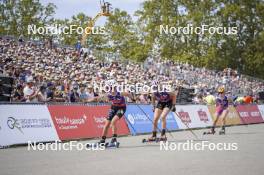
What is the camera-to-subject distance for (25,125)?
655 inches

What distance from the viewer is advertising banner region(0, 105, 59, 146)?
51.8 feet

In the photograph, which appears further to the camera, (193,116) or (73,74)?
(193,116)

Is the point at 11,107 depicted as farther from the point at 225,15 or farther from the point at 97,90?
the point at 225,15

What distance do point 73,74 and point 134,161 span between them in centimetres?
1721

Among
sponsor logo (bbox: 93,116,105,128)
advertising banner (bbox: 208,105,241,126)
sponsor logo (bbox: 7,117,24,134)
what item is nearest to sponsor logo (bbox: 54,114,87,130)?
sponsor logo (bbox: 93,116,105,128)

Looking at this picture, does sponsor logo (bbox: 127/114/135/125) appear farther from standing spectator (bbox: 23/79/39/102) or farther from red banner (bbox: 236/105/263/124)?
red banner (bbox: 236/105/263/124)

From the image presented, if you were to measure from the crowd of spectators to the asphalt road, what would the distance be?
191 inches

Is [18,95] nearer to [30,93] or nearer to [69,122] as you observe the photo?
[30,93]

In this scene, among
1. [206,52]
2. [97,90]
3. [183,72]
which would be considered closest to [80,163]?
[97,90]

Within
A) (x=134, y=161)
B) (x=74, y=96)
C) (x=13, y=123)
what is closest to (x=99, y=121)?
(x=74, y=96)

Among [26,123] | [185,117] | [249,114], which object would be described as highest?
[26,123]

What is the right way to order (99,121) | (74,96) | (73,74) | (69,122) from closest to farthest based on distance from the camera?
(69,122)
(99,121)
(74,96)
(73,74)

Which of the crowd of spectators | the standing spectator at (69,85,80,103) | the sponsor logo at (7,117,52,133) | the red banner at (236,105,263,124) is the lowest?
the red banner at (236,105,263,124)

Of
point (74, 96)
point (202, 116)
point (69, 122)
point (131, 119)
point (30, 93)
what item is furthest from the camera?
point (202, 116)
